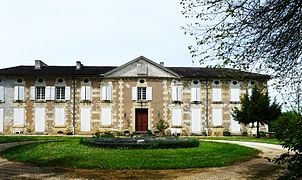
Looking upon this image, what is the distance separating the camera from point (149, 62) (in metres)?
34.2

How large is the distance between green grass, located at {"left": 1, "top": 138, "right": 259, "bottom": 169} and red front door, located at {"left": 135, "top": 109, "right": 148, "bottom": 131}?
17644mm

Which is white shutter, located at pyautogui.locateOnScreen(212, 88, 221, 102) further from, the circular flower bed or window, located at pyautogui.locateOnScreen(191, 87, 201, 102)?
the circular flower bed

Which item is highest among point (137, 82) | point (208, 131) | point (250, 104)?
point (137, 82)

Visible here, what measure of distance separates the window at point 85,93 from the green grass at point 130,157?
17578 millimetres

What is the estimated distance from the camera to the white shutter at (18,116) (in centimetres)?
3334

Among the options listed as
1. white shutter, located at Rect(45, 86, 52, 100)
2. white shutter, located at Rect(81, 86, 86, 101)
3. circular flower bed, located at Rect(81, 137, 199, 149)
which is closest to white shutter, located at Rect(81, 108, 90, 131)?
white shutter, located at Rect(81, 86, 86, 101)

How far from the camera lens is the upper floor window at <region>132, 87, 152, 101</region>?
33.7 meters

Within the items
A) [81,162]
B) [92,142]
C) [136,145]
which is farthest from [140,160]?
[92,142]

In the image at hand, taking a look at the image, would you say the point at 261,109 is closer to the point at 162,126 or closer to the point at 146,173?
the point at 162,126

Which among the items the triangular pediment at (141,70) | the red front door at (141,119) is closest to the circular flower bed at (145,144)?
the red front door at (141,119)

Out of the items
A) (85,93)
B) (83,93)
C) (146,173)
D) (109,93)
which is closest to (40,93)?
(83,93)

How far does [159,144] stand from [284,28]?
29.1 feet

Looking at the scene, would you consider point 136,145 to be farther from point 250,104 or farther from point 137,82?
point 137,82

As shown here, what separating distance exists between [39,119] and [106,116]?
5955 millimetres
